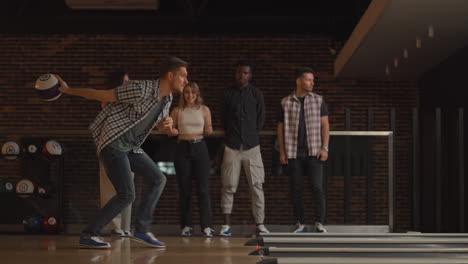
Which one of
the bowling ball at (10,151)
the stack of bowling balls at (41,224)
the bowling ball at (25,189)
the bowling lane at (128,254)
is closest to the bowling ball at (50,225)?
the stack of bowling balls at (41,224)

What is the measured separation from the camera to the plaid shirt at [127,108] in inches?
181

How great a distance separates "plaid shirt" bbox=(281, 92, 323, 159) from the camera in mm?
6887

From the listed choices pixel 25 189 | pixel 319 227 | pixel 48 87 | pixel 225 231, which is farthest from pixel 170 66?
pixel 25 189

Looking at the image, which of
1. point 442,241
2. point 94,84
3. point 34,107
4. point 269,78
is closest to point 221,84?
point 269,78

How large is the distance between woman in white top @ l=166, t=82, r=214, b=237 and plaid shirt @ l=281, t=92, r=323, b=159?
2.60ft

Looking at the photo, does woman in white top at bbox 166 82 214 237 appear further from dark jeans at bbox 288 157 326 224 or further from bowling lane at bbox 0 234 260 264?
bowling lane at bbox 0 234 260 264

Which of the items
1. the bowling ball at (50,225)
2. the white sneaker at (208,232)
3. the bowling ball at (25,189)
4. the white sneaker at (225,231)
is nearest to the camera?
the white sneaker at (208,232)

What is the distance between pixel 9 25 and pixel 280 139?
16.9ft

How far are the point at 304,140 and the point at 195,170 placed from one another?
1055 millimetres

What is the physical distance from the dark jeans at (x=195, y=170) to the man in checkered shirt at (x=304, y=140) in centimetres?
77

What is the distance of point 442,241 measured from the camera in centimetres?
408

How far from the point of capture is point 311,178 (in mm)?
6848

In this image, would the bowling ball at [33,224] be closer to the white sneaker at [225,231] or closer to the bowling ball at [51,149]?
the bowling ball at [51,149]

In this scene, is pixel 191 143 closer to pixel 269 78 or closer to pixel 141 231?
pixel 141 231
